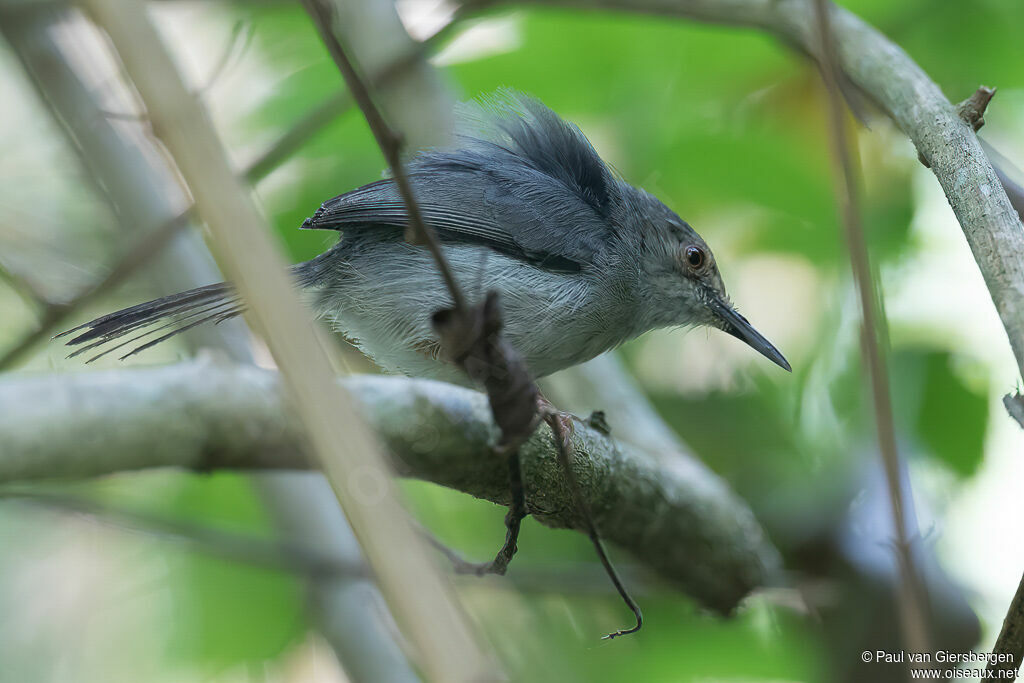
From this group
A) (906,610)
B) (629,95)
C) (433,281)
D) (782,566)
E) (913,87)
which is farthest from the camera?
(782,566)

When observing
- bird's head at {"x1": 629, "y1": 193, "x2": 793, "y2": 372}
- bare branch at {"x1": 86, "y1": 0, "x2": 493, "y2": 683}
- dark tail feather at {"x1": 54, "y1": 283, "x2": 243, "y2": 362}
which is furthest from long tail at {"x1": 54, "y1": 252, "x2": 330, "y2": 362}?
bird's head at {"x1": 629, "y1": 193, "x2": 793, "y2": 372}

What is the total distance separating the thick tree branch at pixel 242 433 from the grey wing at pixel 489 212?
0.84m

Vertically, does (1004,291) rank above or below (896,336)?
above

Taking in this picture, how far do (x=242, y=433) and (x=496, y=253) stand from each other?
154cm

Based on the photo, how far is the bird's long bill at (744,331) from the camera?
3625 mm

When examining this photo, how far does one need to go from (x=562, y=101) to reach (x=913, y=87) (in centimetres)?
177

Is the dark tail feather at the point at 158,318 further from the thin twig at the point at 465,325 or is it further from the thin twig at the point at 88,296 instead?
the thin twig at the point at 465,325

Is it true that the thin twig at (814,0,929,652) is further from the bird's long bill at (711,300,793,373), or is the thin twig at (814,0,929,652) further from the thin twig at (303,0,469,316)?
the bird's long bill at (711,300,793,373)

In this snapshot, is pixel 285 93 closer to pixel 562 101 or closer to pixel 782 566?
pixel 562 101

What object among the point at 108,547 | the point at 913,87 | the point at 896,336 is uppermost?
the point at 913,87

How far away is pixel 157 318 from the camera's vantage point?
2.80 meters

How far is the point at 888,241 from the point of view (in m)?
3.58

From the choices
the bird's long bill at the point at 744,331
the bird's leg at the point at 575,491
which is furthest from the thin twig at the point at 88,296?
the bird's long bill at the point at 744,331

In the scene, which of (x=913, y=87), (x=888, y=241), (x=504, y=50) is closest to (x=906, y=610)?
(x=913, y=87)
